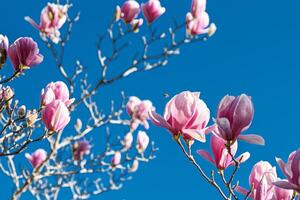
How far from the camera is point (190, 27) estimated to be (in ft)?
14.8

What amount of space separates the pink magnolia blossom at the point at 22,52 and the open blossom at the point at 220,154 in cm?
87

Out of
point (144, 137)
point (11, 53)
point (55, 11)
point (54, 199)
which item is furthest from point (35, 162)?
point (11, 53)

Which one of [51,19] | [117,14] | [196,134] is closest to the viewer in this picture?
[196,134]

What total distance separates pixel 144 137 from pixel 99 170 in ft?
3.14

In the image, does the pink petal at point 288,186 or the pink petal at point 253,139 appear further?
the pink petal at point 253,139

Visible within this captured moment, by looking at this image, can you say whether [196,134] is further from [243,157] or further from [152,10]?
[152,10]

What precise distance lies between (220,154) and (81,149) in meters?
4.18

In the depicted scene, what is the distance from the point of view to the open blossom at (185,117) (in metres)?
1.41

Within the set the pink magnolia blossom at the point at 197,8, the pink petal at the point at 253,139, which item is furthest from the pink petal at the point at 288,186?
the pink magnolia blossom at the point at 197,8

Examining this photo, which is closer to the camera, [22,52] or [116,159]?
[22,52]

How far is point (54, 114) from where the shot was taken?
1.74 meters

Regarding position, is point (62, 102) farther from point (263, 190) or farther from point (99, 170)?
point (99, 170)

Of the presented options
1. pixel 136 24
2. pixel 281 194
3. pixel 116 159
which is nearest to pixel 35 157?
pixel 116 159

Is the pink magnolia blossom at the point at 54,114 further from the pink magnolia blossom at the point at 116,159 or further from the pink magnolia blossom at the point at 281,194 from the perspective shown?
the pink magnolia blossom at the point at 116,159
